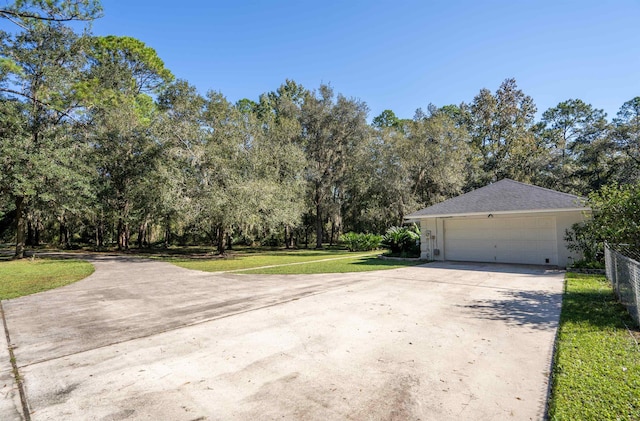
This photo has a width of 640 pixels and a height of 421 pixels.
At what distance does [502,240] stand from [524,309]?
8.13 meters

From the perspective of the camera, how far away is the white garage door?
39.4 feet

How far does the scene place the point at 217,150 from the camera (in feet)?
55.0

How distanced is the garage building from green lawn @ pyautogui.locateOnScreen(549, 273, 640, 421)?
671 centimetres

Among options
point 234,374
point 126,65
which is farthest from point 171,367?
point 126,65

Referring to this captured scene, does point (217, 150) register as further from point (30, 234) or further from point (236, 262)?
point (30, 234)

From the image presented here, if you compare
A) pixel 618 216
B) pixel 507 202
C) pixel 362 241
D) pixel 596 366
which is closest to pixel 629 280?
pixel 618 216

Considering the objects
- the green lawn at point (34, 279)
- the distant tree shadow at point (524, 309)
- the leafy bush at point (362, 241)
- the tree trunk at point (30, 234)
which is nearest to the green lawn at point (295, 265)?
the green lawn at point (34, 279)

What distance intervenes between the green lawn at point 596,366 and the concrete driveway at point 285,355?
18cm

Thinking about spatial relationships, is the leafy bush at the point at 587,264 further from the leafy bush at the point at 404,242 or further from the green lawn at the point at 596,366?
the leafy bush at the point at 404,242

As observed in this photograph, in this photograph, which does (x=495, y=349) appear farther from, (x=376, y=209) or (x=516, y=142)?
(x=516, y=142)

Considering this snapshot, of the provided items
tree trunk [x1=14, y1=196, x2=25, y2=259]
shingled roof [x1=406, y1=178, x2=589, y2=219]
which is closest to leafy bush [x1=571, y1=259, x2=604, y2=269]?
shingled roof [x1=406, y1=178, x2=589, y2=219]

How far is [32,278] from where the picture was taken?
10.4 metres

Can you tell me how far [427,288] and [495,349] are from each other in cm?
392

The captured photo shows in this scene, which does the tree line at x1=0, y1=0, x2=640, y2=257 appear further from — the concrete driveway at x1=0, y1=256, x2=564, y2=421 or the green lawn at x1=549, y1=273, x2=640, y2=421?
the green lawn at x1=549, y1=273, x2=640, y2=421
